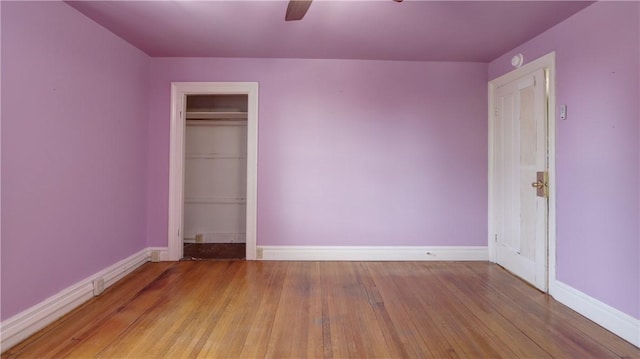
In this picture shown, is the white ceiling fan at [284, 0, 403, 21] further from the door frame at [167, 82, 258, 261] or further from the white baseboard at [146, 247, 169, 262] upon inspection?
the white baseboard at [146, 247, 169, 262]

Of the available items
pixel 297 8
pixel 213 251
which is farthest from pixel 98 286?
pixel 297 8

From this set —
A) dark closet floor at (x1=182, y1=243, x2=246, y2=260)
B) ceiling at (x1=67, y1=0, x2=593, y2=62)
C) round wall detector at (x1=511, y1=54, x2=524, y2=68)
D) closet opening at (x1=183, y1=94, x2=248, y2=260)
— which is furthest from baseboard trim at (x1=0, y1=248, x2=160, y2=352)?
round wall detector at (x1=511, y1=54, x2=524, y2=68)

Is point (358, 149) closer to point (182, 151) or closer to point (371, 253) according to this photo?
point (371, 253)

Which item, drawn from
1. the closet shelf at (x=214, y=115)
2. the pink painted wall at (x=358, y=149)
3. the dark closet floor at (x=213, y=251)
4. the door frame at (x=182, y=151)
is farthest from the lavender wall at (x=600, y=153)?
the closet shelf at (x=214, y=115)

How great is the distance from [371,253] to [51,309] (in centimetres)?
289

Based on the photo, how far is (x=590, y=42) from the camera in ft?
7.61

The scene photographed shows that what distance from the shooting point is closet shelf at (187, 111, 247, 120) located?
4.44m

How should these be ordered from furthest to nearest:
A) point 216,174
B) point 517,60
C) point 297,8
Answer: point 216,174 < point 517,60 < point 297,8

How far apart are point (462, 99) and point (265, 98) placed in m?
A: 2.32

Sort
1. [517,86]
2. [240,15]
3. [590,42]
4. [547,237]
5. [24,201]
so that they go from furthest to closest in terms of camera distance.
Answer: [517,86]
[547,237]
[240,15]
[590,42]
[24,201]

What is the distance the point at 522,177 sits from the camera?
307 centimetres

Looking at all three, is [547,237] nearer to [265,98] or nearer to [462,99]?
[462,99]

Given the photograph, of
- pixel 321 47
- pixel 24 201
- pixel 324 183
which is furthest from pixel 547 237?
pixel 24 201

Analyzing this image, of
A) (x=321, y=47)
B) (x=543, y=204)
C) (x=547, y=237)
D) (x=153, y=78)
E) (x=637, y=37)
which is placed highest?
(x=321, y=47)
